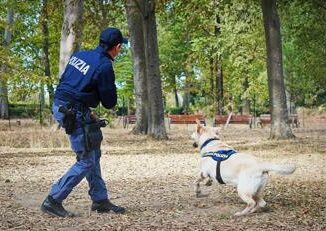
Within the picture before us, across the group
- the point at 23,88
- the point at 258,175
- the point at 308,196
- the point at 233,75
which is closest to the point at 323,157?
the point at 308,196

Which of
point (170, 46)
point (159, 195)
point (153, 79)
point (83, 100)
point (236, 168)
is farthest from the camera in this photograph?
point (170, 46)

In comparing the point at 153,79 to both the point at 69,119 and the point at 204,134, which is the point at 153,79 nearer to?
the point at 204,134

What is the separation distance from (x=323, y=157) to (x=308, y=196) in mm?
6587

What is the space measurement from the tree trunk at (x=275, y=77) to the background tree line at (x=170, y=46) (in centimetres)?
8

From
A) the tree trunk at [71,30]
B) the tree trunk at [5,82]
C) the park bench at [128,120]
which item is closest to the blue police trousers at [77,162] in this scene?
the tree trunk at [71,30]

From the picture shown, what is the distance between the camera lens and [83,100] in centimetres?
716

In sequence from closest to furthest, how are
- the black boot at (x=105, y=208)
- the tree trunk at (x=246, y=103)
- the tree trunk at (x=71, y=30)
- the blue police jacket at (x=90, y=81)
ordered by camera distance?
1. the blue police jacket at (x=90, y=81)
2. the black boot at (x=105, y=208)
3. the tree trunk at (x=71, y=30)
4. the tree trunk at (x=246, y=103)

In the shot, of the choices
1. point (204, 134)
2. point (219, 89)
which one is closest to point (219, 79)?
point (219, 89)

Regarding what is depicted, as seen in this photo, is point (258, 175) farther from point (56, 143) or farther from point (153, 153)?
point (56, 143)

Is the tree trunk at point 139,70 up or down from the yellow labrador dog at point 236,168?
up

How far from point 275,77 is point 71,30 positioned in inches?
282

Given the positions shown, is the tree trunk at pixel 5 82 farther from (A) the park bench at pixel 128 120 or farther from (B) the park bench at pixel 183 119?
(B) the park bench at pixel 183 119

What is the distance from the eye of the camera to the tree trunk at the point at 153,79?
2084 centimetres

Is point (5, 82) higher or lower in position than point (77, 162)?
higher
